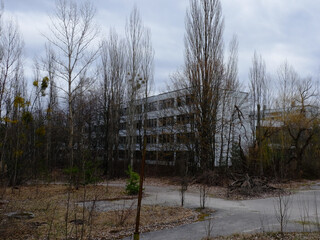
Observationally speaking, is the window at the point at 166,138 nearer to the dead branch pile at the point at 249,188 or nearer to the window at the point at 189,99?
the window at the point at 189,99

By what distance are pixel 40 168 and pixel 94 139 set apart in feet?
→ 48.4

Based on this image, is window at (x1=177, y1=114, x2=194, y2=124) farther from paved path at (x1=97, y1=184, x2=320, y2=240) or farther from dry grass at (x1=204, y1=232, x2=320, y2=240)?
dry grass at (x1=204, y1=232, x2=320, y2=240)

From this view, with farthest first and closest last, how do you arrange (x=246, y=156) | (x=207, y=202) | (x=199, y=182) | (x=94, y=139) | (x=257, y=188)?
(x=94, y=139)
(x=246, y=156)
(x=199, y=182)
(x=257, y=188)
(x=207, y=202)

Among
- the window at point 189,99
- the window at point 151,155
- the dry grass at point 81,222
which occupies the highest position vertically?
the window at point 189,99

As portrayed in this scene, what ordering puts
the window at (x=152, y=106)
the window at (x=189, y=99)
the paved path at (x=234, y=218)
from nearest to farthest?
the paved path at (x=234, y=218) < the window at (x=189, y=99) < the window at (x=152, y=106)

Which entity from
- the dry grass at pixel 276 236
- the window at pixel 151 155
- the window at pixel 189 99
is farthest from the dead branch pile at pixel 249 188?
the window at pixel 151 155

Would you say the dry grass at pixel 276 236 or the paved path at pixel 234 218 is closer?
the dry grass at pixel 276 236

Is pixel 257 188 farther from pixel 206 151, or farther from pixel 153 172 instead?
pixel 153 172

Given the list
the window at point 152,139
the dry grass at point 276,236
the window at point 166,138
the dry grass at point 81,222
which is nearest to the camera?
the dry grass at point 276,236

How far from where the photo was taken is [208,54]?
20406 millimetres

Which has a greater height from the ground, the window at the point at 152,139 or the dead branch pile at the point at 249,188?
the window at the point at 152,139

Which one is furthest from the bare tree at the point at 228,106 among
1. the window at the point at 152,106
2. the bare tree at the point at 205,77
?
the window at the point at 152,106

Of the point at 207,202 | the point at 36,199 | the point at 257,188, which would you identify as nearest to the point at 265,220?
the point at 207,202

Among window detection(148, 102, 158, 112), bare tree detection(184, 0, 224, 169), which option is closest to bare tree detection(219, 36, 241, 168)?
bare tree detection(184, 0, 224, 169)
